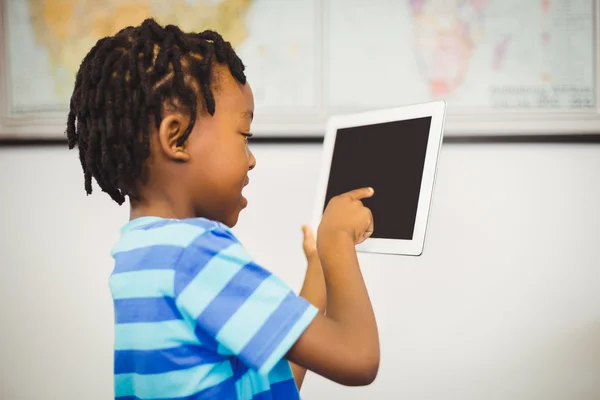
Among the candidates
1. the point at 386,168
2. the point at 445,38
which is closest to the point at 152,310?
the point at 386,168

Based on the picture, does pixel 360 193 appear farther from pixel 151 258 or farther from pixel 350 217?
pixel 151 258

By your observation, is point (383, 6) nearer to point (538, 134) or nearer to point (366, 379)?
point (538, 134)

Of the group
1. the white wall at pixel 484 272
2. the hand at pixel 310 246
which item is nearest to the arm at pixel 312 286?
the hand at pixel 310 246

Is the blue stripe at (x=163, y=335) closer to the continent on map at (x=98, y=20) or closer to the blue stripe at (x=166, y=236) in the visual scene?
the blue stripe at (x=166, y=236)

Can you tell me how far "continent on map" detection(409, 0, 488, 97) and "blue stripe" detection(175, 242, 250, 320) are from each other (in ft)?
2.52

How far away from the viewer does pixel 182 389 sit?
0.52 m

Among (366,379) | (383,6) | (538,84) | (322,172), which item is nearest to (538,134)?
(538,84)

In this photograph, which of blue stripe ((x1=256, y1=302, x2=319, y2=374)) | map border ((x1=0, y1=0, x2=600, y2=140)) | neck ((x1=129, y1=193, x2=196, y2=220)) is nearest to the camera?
blue stripe ((x1=256, y1=302, x2=319, y2=374))

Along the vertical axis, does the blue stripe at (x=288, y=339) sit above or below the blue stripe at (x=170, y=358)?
above

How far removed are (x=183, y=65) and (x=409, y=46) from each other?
0.69m

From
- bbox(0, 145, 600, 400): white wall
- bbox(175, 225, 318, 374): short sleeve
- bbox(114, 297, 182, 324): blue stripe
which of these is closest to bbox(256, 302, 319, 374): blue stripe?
bbox(175, 225, 318, 374): short sleeve

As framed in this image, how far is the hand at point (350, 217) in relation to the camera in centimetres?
67

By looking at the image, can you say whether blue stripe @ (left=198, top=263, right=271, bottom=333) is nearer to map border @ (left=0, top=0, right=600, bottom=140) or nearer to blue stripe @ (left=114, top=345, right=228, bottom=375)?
blue stripe @ (left=114, top=345, right=228, bottom=375)

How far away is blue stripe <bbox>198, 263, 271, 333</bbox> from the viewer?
50cm
